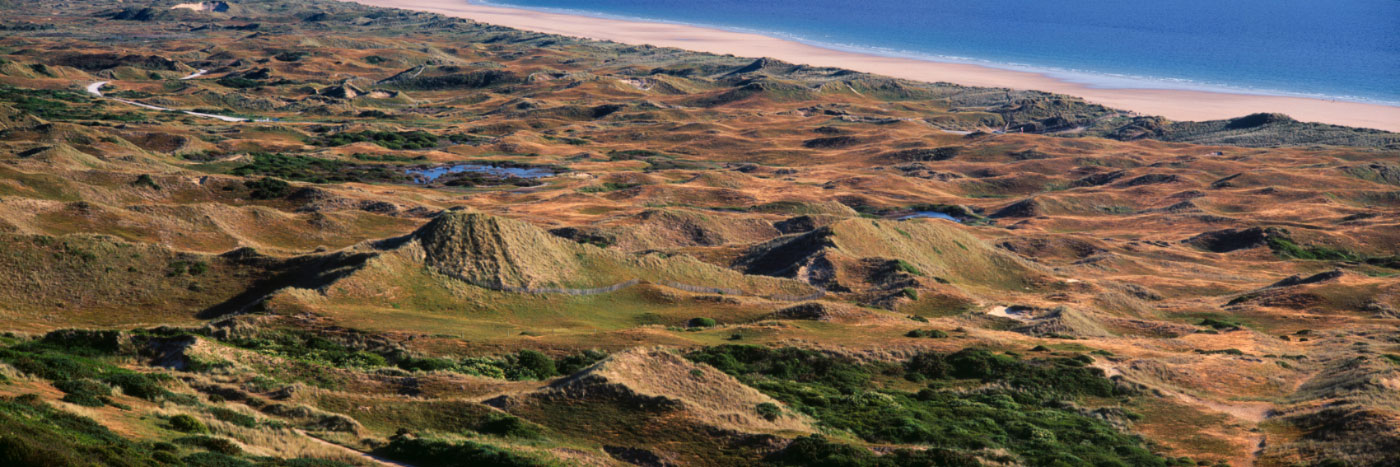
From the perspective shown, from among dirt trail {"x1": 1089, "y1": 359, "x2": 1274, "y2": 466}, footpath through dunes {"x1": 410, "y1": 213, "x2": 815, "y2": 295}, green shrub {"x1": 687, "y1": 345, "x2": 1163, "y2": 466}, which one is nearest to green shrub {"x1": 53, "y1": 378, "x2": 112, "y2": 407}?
green shrub {"x1": 687, "y1": 345, "x2": 1163, "y2": 466}

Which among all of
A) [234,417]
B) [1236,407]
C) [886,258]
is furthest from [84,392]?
[886,258]

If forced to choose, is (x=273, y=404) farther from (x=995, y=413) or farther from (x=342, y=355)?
(x=995, y=413)

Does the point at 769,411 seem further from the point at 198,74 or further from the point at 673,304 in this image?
the point at 198,74

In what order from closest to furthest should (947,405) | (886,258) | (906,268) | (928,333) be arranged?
1. (947,405)
2. (928,333)
3. (906,268)
4. (886,258)

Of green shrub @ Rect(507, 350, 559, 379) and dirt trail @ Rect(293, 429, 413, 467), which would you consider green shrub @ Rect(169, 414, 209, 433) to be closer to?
dirt trail @ Rect(293, 429, 413, 467)

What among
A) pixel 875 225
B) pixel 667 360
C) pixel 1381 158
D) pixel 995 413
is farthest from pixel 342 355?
pixel 1381 158

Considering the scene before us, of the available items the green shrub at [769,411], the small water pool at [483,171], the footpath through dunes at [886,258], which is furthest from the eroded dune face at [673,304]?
the small water pool at [483,171]
